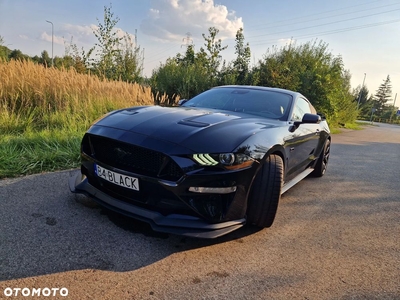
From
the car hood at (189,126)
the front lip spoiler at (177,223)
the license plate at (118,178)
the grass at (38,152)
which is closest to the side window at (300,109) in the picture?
the car hood at (189,126)

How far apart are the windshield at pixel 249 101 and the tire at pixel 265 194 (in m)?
0.95

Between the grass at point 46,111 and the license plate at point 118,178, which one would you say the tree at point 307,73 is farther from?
the license plate at point 118,178

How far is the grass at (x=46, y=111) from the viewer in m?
4.12

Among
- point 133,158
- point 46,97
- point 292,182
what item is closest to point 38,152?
point 46,97

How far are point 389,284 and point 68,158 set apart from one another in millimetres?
4025

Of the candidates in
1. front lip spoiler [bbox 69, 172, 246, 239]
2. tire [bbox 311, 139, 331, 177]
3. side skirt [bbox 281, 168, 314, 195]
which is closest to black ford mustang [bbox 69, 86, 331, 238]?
front lip spoiler [bbox 69, 172, 246, 239]

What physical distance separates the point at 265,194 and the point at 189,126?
2.79ft

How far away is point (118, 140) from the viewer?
234 cm

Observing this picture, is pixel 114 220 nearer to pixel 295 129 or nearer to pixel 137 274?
pixel 137 274

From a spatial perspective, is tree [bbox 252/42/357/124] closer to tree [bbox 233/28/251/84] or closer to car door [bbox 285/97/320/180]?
tree [bbox 233/28/251/84]

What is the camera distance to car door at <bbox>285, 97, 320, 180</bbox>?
3193 millimetres

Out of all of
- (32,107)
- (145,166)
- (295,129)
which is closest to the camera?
(145,166)

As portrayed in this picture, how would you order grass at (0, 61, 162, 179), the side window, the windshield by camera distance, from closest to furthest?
the windshield
the side window
grass at (0, 61, 162, 179)

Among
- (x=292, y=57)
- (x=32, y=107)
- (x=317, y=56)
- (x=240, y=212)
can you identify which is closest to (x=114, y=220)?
(x=240, y=212)
